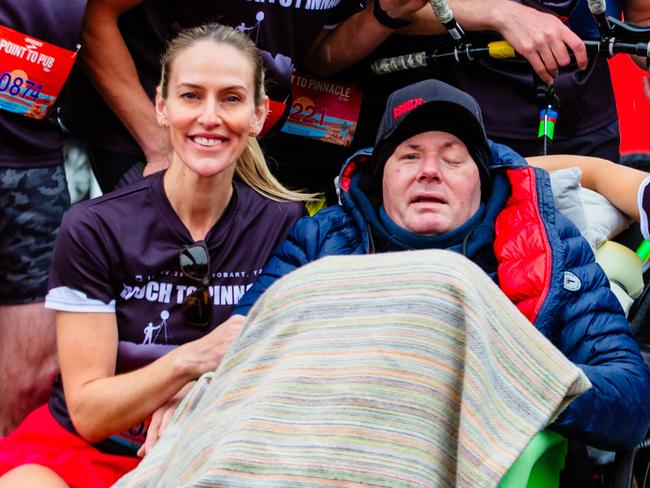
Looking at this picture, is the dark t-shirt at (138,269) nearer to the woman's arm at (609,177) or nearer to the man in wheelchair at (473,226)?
the man in wheelchair at (473,226)

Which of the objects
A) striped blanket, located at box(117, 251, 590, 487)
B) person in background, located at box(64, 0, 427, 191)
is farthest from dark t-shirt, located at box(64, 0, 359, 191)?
striped blanket, located at box(117, 251, 590, 487)

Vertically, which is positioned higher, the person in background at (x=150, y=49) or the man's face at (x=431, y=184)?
the person in background at (x=150, y=49)

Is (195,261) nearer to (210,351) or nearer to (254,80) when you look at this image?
(210,351)

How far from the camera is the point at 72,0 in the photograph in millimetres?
2684

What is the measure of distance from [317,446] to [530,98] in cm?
202

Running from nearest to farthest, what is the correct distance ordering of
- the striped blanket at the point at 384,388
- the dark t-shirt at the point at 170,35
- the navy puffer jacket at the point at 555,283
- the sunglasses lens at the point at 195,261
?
the striped blanket at the point at 384,388 < the navy puffer jacket at the point at 555,283 < the sunglasses lens at the point at 195,261 < the dark t-shirt at the point at 170,35

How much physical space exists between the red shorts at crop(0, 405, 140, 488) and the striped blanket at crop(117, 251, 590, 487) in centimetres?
52

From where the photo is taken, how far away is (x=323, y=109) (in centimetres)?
336

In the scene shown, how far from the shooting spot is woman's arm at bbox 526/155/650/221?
2.63m

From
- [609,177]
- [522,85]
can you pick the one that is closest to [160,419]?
[609,177]

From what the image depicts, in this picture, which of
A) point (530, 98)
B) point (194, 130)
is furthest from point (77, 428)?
point (530, 98)

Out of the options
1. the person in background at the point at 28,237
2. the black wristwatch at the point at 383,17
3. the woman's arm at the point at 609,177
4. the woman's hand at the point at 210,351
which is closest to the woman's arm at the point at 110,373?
the woman's hand at the point at 210,351

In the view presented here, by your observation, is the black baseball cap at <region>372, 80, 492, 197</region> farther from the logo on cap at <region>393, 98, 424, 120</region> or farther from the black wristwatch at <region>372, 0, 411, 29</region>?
the black wristwatch at <region>372, 0, 411, 29</region>

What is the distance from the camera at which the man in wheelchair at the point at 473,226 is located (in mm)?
2264
